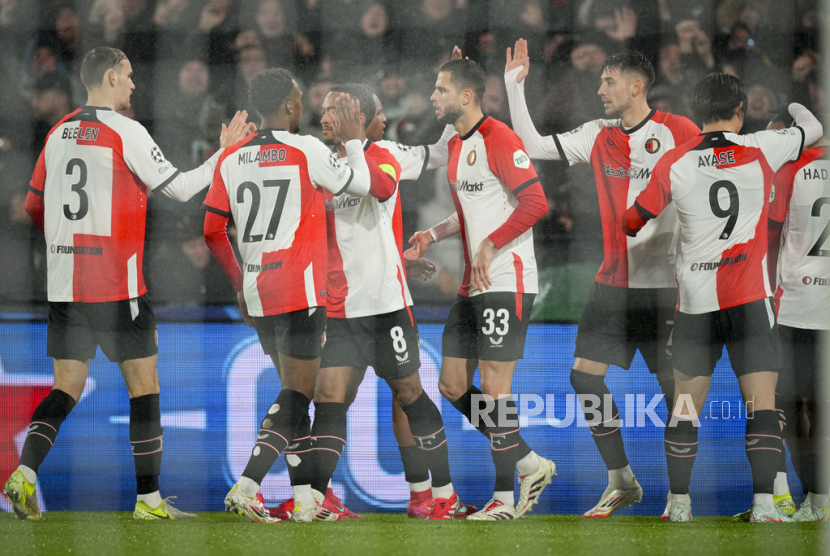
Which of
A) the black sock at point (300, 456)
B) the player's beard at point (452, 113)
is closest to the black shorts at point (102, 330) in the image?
the black sock at point (300, 456)

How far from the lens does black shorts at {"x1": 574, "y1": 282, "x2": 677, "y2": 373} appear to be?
8.58 feet

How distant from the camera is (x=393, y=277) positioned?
2578 millimetres

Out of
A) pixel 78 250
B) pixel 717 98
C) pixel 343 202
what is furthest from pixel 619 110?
pixel 78 250

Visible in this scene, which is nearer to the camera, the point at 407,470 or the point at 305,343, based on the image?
the point at 305,343

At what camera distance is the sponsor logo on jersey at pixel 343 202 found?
2.56m

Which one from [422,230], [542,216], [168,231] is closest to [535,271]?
[542,216]

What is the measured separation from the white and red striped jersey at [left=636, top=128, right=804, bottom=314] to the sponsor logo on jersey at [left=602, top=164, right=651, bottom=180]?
5 centimetres

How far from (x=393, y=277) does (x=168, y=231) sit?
82 centimetres

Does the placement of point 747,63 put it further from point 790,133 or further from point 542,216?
point 542,216

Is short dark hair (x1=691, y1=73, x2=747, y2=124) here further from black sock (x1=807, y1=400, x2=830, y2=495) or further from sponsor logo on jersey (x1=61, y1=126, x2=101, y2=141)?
sponsor logo on jersey (x1=61, y1=126, x2=101, y2=141)

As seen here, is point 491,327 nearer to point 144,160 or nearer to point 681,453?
point 681,453

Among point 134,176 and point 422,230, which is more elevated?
point 134,176

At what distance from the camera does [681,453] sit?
8.45 feet

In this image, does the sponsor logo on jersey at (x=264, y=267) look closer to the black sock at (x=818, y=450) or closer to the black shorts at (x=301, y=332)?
the black shorts at (x=301, y=332)
